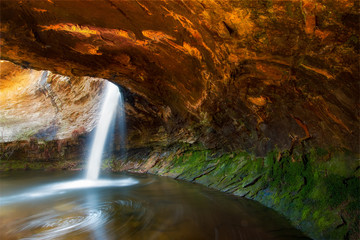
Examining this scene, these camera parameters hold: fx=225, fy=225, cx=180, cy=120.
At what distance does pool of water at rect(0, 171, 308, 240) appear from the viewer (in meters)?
3.75

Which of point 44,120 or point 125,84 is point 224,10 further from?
point 44,120

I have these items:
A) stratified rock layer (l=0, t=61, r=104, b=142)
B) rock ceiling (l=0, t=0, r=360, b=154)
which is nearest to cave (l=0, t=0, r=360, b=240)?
rock ceiling (l=0, t=0, r=360, b=154)

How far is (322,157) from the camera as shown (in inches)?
169

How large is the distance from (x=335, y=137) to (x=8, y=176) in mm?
12270

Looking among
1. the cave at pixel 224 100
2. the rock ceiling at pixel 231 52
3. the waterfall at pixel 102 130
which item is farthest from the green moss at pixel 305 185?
the waterfall at pixel 102 130

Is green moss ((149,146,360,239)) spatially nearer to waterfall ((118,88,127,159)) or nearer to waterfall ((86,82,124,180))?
waterfall ((118,88,127,159))

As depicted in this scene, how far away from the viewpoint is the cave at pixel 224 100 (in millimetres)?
3234

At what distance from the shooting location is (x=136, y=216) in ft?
14.8

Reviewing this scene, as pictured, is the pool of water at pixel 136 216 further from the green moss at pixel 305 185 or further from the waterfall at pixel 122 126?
the waterfall at pixel 122 126

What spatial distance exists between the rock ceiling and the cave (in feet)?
0.07

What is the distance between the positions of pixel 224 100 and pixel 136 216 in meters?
3.69

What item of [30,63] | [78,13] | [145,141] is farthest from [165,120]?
[78,13]

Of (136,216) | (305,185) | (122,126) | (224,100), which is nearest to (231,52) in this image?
(224,100)

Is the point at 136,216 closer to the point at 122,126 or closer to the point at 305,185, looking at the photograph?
the point at 305,185
